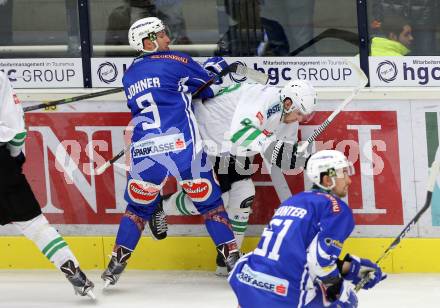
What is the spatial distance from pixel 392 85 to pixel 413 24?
0.31 meters

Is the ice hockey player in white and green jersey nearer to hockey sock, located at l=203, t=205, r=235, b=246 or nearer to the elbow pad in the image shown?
hockey sock, located at l=203, t=205, r=235, b=246

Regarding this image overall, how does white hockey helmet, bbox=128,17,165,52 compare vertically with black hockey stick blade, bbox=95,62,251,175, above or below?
above

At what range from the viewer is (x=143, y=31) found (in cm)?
675

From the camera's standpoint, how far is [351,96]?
6.81 m

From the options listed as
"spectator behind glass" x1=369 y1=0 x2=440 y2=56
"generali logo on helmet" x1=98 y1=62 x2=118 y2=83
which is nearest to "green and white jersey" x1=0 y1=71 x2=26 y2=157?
"generali logo on helmet" x1=98 y1=62 x2=118 y2=83

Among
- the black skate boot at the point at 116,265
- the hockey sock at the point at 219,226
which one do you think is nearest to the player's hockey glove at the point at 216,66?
the hockey sock at the point at 219,226

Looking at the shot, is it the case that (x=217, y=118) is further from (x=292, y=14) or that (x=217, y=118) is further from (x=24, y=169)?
(x=24, y=169)

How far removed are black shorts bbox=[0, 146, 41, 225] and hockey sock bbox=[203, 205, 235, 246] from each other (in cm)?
81

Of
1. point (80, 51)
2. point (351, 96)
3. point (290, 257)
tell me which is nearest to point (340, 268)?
point (290, 257)

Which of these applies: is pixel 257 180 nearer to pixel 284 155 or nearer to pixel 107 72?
pixel 284 155

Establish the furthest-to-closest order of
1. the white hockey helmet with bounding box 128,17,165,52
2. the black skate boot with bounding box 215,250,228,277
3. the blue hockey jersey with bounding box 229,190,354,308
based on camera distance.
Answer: the black skate boot with bounding box 215,250,228,277 < the white hockey helmet with bounding box 128,17,165,52 < the blue hockey jersey with bounding box 229,190,354,308

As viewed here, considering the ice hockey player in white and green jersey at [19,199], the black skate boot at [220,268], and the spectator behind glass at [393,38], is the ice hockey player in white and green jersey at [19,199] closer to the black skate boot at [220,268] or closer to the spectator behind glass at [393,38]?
the black skate boot at [220,268]

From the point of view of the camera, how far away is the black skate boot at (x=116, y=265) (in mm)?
6797

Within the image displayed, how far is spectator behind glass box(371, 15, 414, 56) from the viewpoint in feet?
22.6
